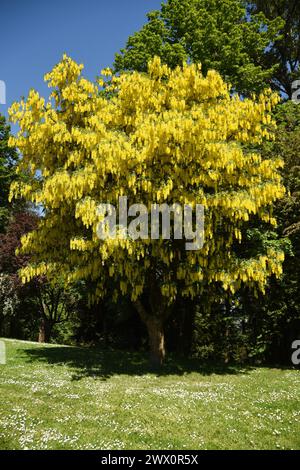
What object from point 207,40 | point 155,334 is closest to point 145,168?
point 155,334

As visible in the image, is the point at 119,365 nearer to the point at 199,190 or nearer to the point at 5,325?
the point at 199,190

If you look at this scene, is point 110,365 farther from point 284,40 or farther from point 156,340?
point 284,40

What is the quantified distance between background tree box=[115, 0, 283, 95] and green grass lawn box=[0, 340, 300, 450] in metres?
14.3

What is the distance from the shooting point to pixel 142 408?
27.4ft

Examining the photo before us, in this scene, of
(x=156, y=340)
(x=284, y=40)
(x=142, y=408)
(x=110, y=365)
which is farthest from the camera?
(x=284, y=40)

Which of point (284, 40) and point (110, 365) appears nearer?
point (110, 365)

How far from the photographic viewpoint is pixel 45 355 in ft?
51.7

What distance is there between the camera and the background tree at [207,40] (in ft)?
64.0

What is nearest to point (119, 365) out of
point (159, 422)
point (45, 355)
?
point (45, 355)

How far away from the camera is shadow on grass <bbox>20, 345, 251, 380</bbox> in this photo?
497 inches

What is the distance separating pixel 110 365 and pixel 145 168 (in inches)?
280

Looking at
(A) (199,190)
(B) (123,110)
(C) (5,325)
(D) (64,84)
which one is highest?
(D) (64,84)

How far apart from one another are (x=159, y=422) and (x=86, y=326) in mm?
18582

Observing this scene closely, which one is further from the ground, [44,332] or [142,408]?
[142,408]
